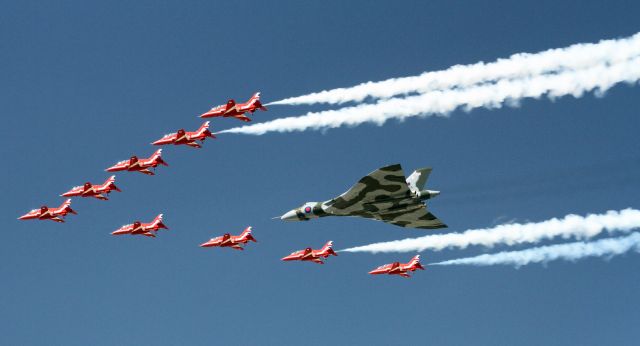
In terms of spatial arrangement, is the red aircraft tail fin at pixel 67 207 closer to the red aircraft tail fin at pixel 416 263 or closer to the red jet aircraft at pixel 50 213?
the red jet aircraft at pixel 50 213

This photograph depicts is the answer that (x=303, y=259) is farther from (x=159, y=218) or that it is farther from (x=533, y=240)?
(x=533, y=240)

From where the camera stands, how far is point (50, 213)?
10119 cm

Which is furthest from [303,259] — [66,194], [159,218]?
[66,194]

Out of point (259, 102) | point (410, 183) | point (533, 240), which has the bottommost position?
point (533, 240)

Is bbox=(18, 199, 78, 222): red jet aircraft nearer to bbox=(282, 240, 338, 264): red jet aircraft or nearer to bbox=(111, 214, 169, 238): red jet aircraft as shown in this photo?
bbox=(111, 214, 169, 238): red jet aircraft

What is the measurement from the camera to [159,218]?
327 ft

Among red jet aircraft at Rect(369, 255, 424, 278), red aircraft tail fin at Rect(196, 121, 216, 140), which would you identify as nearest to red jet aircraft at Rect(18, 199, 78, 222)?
red aircraft tail fin at Rect(196, 121, 216, 140)

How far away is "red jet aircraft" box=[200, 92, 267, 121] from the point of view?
88.8 meters

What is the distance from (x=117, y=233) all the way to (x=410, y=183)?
28.9 metres

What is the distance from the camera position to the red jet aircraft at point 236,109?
88.8m

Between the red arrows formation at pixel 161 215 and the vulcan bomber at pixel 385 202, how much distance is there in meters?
8.56

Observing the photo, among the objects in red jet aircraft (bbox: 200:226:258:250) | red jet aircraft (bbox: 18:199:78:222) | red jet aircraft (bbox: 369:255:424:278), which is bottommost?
red jet aircraft (bbox: 369:255:424:278)

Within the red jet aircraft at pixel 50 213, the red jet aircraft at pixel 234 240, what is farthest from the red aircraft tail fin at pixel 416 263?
the red jet aircraft at pixel 50 213

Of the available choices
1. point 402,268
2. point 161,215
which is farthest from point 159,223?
point 402,268
